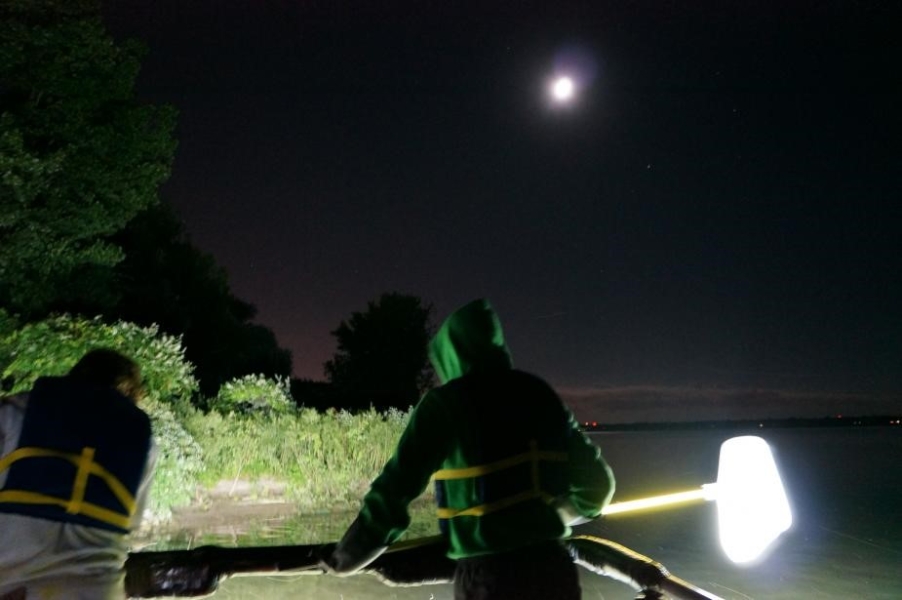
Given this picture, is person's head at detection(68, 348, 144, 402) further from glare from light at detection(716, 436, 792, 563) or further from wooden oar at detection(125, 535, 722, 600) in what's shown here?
glare from light at detection(716, 436, 792, 563)

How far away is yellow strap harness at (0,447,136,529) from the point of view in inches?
84.8

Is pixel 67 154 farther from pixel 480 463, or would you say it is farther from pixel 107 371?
pixel 480 463

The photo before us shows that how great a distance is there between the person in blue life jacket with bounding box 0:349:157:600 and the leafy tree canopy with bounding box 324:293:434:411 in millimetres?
45361

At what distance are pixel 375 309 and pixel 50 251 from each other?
39.6 metres

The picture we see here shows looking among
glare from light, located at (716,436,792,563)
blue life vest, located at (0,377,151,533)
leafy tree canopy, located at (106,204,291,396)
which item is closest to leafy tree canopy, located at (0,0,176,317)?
leafy tree canopy, located at (106,204,291,396)

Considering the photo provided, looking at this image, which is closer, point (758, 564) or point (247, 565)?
point (247, 565)

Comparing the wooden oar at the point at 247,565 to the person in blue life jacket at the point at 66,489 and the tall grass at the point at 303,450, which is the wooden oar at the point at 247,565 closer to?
the person in blue life jacket at the point at 66,489

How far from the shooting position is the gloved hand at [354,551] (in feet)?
6.59

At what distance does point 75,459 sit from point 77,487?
0.08m

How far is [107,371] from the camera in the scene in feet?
8.17

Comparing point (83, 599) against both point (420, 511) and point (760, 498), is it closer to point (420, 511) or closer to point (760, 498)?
point (760, 498)

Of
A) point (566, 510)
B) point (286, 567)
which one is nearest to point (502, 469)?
point (566, 510)

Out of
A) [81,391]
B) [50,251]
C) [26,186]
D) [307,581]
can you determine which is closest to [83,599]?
[81,391]

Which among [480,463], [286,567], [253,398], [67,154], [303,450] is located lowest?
[286,567]
